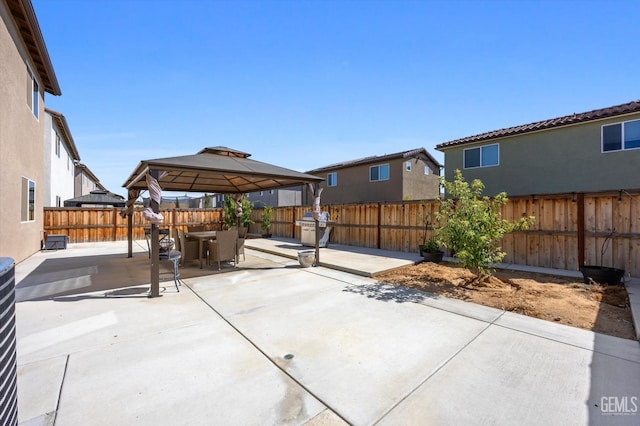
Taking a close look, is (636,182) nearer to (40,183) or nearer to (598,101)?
(598,101)

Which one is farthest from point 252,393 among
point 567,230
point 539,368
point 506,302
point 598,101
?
point 598,101

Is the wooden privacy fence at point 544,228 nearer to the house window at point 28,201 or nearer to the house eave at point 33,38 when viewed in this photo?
the house window at point 28,201

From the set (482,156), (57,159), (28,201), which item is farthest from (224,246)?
(57,159)

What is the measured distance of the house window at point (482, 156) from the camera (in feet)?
39.1

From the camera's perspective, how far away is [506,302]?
4703 mm

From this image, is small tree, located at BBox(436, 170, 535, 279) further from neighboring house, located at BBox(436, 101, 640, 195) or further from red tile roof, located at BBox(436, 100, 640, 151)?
red tile roof, located at BBox(436, 100, 640, 151)

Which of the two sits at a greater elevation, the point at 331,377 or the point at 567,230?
the point at 567,230

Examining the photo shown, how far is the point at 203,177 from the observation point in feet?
30.8

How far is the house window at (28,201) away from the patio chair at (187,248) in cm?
491

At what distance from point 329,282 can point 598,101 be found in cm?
1240

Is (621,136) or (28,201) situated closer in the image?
(28,201)

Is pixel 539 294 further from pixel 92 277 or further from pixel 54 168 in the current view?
pixel 54 168

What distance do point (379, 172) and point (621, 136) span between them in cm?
1020

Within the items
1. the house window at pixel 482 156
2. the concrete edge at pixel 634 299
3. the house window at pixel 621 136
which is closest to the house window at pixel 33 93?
the concrete edge at pixel 634 299
